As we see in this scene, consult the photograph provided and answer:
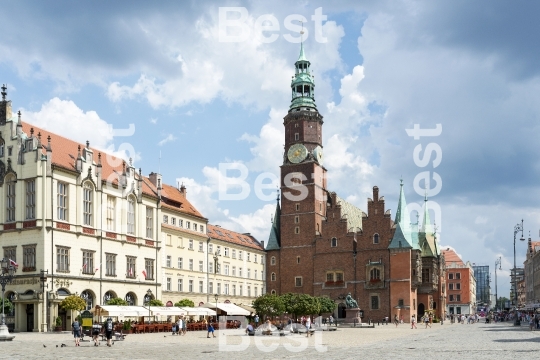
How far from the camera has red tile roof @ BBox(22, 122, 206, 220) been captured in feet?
204

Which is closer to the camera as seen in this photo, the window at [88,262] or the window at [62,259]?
the window at [62,259]

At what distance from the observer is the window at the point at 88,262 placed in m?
61.8

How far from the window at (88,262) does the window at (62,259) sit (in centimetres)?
232

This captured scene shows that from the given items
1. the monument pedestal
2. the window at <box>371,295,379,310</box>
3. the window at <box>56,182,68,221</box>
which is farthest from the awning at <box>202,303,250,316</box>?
the window at <box>371,295,379,310</box>

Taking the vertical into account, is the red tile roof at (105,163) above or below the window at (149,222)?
above

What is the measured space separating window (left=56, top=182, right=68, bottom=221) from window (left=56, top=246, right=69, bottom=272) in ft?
8.96

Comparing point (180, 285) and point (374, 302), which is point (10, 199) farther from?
point (374, 302)

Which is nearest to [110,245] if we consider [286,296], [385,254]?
[286,296]

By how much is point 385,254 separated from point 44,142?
5233 cm

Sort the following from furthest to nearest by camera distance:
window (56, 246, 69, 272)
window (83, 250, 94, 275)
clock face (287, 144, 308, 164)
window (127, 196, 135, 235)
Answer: clock face (287, 144, 308, 164), window (127, 196, 135, 235), window (83, 250, 94, 275), window (56, 246, 69, 272)

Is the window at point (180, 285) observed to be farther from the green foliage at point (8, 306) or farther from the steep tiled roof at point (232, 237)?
the green foliage at point (8, 306)

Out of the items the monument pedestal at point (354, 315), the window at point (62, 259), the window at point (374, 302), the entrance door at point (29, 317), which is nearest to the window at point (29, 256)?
the window at point (62, 259)

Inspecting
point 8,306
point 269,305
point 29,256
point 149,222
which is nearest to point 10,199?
point 29,256

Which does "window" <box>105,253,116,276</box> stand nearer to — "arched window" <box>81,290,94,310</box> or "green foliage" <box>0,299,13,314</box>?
"arched window" <box>81,290,94,310</box>
